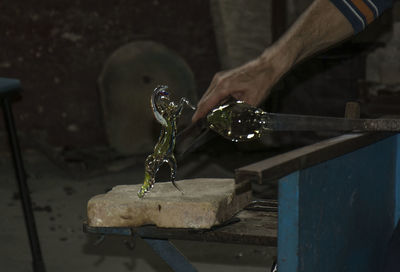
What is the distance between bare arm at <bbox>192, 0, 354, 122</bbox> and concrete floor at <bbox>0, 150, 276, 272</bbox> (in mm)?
1715

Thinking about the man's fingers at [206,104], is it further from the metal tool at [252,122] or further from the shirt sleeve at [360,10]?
the shirt sleeve at [360,10]

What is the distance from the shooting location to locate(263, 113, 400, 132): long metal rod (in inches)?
68.5

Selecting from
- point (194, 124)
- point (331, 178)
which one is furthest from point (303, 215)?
point (194, 124)

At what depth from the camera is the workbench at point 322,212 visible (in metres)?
1.60

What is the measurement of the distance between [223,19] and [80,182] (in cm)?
213

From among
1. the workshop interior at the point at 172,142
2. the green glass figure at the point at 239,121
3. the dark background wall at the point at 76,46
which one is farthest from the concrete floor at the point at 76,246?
the green glass figure at the point at 239,121

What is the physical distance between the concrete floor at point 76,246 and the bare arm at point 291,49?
1715 mm

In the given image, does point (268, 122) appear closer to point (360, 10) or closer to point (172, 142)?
point (172, 142)

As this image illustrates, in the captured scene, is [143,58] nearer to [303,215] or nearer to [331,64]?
[331,64]

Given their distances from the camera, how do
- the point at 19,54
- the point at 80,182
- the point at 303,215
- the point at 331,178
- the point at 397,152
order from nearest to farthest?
the point at 303,215, the point at 331,178, the point at 397,152, the point at 80,182, the point at 19,54

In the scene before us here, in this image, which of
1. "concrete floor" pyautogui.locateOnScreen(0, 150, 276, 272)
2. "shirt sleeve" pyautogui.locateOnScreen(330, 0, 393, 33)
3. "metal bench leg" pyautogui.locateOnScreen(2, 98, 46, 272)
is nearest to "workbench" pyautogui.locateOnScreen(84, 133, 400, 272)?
"shirt sleeve" pyautogui.locateOnScreen(330, 0, 393, 33)

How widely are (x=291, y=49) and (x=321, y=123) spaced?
0.44 meters

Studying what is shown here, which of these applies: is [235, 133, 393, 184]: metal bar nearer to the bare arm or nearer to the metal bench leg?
the bare arm

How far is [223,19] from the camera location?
20.9ft
